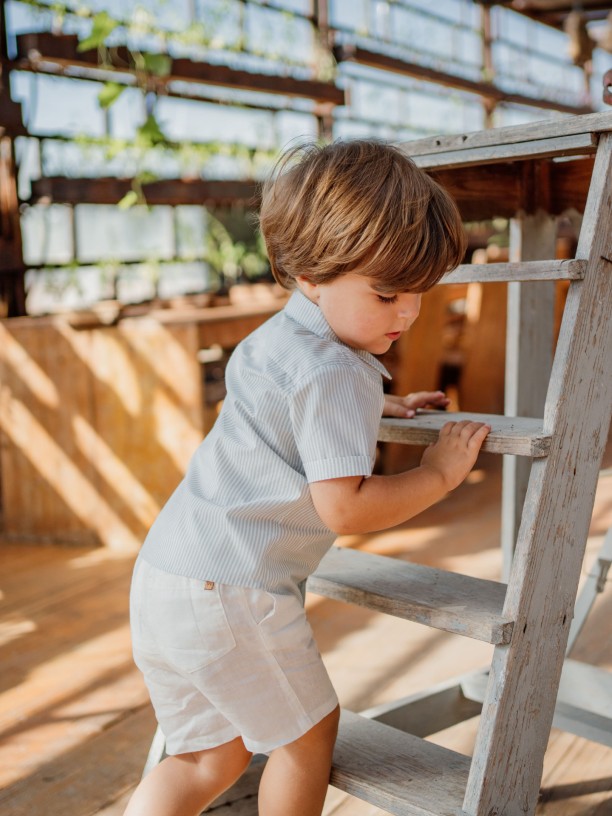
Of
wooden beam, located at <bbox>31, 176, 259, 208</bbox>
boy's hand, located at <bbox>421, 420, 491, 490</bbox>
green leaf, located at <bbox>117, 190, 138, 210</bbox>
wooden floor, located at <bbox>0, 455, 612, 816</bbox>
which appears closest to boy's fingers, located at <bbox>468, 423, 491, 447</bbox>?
boy's hand, located at <bbox>421, 420, 491, 490</bbox>

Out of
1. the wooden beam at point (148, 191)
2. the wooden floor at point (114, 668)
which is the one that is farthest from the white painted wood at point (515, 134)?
the wooden beam at point (148, 191)

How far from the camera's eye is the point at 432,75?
7309 millimetres

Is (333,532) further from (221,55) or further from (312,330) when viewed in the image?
(221,55)

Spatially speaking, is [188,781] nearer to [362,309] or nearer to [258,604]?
[258,604]

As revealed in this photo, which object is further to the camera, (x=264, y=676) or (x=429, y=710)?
(x=429, y=710)

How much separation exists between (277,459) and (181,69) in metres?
3.58

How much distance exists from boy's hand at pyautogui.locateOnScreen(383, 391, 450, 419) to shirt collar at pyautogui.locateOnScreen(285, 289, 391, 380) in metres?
0.22

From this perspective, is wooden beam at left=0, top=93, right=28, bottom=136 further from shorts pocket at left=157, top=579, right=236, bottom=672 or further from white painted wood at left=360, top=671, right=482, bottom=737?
shorts pocket at left=157, top=579, right=236, bottom=672

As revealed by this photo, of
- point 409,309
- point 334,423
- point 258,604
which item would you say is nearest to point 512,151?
point 409,309

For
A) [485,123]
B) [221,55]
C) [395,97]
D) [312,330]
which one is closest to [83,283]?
[221,55]

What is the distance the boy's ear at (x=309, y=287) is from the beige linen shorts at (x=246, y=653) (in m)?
0.40

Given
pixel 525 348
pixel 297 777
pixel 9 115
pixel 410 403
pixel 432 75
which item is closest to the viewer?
pixel 297 777

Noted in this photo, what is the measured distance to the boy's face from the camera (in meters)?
1.28

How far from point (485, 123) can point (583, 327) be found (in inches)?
296
